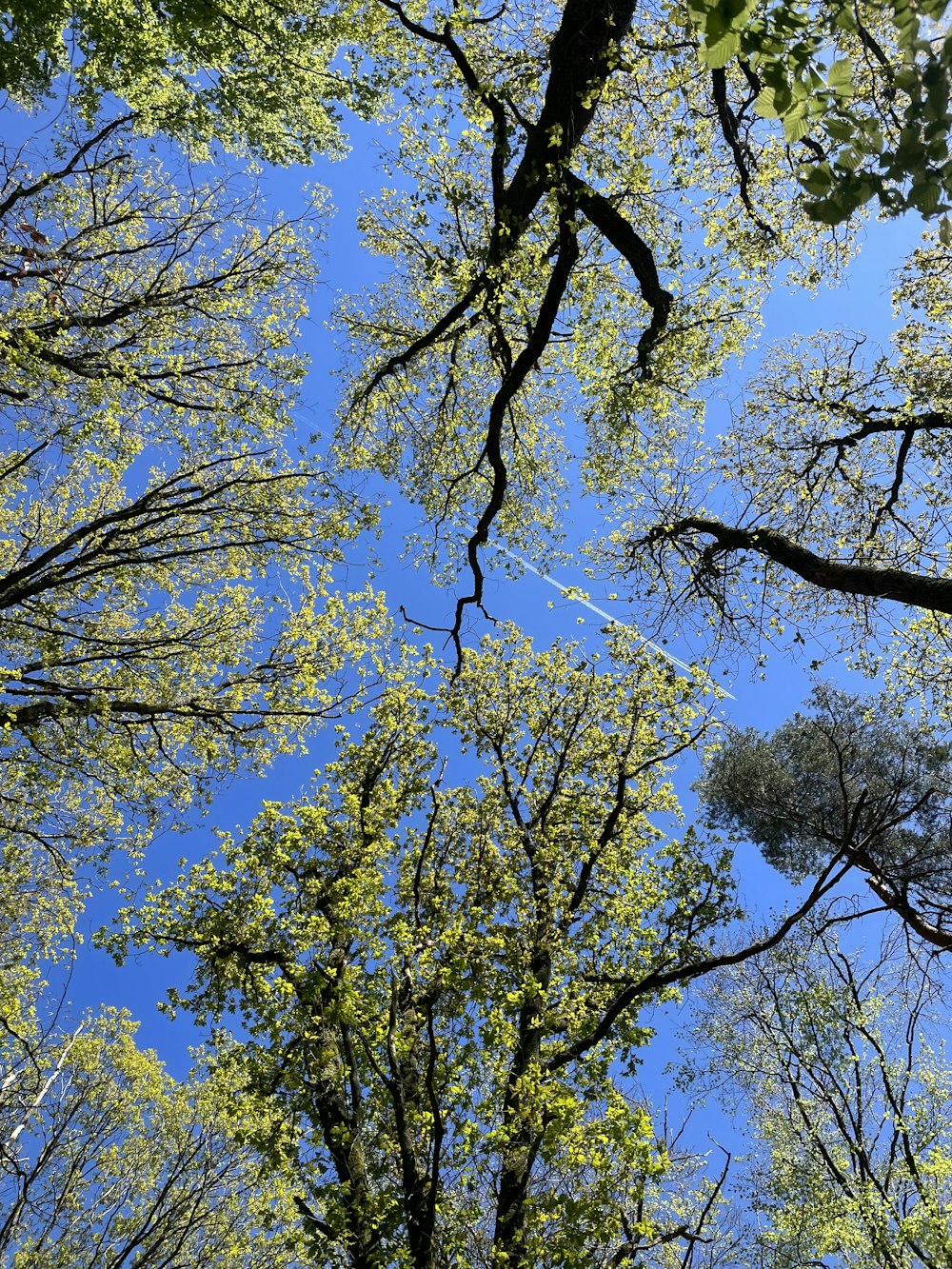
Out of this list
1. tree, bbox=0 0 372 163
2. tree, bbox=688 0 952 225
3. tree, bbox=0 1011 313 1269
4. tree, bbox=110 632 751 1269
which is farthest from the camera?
tree, bbox=0 1011 313 1269

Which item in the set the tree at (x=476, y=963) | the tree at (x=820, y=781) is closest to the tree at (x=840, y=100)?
the tree at (x=476, y=963)

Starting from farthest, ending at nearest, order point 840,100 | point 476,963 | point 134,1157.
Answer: point 134,1157 < point 476,963 < point 840,100

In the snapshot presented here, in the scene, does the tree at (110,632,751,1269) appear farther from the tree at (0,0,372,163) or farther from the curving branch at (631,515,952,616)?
the tree at (0,0,372,163)

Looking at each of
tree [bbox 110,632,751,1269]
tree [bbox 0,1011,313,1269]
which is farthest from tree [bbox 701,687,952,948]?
tree [bbox 0,1011,313,1269]

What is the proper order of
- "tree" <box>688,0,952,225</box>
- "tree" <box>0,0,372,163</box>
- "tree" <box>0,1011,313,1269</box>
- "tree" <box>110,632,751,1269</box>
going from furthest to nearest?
1. "tree" <box>0,1011,313,1269</box>
2. "tree" <box>0,0,372,163</box>
3. "tree" <box>110,632,751,1269</box>
4. "tree" <box>688,0,952,225</box>

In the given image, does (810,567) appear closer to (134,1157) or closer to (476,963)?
(476,963)

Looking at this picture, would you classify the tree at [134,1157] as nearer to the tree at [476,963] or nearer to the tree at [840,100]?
the tree at [476,963]

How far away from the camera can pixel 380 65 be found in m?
9.80

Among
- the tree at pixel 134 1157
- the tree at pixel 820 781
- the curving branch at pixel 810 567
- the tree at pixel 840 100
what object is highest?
the tree at pixel 820 781

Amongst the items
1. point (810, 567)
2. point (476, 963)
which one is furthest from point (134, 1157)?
point (810, 567)

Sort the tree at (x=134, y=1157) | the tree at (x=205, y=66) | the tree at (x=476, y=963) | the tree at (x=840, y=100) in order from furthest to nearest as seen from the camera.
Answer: the tree at (x=134, y=1157) → the tree at (x=205, y=66) → the tree at (x=476, y=963) → the tree at (x=840, y=100)

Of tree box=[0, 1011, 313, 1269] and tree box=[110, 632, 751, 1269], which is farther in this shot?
tree box=[0, 1011, 313, 1269]

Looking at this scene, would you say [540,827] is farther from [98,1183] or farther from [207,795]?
[98,1183]

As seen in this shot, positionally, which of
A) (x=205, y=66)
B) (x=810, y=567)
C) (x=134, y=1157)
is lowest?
(x=134, y=1157)
